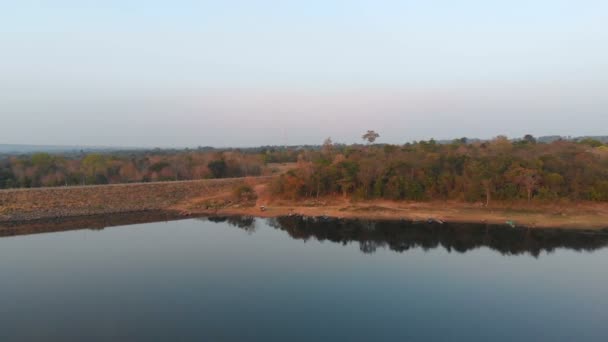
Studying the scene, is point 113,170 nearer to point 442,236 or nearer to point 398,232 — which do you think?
point 398,232

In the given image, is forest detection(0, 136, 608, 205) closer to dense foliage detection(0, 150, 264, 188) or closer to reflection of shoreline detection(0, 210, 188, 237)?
dense foliage detection(0, 150, 264, 188)

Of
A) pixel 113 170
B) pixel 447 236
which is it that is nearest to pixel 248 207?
pixel 447 236

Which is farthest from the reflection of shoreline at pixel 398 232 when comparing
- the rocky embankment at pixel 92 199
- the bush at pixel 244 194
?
the bush at pixel 244 194

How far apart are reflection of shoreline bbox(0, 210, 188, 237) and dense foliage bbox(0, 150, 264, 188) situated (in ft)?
44.8

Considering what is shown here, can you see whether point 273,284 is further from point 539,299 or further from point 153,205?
point 153,205

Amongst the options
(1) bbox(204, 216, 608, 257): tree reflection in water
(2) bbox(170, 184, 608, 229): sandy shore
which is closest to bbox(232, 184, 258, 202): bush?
(2) bbox(170, 184, 608, 229): sandy shore

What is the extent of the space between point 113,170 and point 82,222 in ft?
59.2

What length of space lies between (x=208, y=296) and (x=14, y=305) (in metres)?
8.53

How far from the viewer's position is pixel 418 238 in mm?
25734

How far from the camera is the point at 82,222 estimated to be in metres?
33.4

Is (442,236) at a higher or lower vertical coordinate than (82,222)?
higher

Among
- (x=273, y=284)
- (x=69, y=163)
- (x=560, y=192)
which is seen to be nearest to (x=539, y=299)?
(x=273, y=284)

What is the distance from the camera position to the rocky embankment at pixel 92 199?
3512 cm

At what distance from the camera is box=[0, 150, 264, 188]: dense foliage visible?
45.0m
